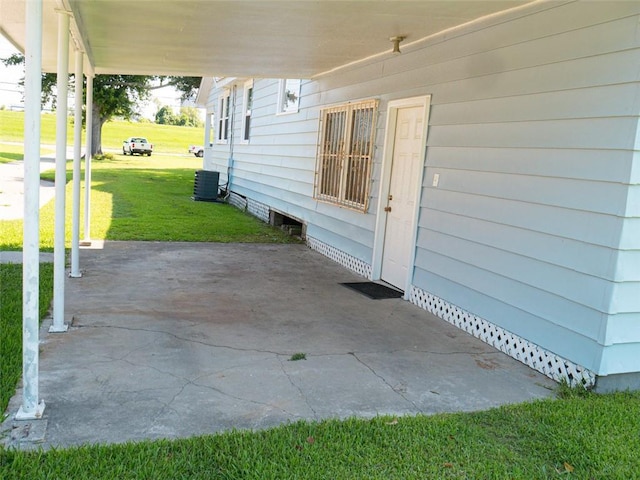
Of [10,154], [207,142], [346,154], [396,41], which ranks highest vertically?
[396,41]

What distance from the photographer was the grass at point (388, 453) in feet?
8.81

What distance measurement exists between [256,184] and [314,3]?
27.2ft

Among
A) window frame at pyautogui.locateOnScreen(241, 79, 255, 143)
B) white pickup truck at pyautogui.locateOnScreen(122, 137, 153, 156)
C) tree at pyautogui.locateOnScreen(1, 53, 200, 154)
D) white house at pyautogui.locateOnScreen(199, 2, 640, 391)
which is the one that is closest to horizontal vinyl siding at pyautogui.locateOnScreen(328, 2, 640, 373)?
white house at pyautogui.locateOnScreen(199, 2, 640, 391)

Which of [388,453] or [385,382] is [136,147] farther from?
[388,453]

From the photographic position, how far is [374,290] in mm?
6656

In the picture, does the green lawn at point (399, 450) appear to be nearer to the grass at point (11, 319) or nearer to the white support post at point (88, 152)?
the grass at point (11, 319)

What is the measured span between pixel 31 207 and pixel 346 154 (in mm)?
5372

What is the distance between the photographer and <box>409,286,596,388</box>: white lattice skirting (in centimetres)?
398

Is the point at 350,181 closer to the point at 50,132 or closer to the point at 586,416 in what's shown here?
the point at 586,416

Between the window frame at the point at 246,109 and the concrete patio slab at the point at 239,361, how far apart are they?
24.6 ft

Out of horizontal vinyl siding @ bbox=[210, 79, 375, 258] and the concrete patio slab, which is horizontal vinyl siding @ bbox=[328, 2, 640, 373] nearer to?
the concrete patio slab

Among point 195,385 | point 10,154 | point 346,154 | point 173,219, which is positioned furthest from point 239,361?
point 10,154

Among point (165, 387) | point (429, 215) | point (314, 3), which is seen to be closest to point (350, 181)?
point (429, 215)

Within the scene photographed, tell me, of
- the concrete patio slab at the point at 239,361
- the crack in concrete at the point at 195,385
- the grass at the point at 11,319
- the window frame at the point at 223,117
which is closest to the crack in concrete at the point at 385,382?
the concrete patio slab at the point at 239,361
